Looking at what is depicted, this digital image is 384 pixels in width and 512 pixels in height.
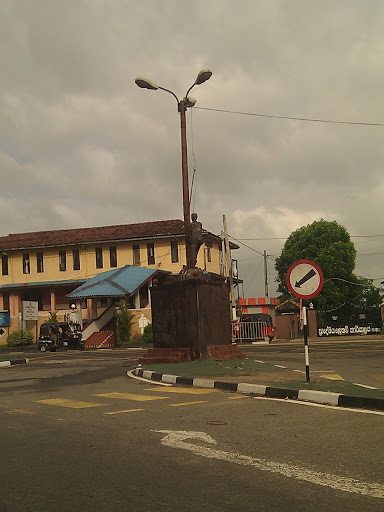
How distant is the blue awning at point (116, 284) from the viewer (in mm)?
38031

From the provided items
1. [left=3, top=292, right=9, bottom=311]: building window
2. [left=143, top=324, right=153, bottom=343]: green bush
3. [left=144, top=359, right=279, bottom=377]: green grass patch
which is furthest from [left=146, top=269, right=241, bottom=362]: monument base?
[left=3, top=292, right=9, bottom=311]: building window

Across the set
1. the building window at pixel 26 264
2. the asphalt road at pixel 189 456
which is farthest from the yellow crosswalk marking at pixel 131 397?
the building window at pixel 26 264

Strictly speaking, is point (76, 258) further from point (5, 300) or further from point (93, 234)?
point (5, 300)

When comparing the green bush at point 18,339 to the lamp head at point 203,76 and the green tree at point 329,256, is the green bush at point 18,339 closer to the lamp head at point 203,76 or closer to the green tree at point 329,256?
the green tree at point 329,256

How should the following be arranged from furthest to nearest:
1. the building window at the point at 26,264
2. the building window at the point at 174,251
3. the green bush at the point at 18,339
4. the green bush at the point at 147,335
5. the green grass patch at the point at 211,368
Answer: the building window at the point at 26,264 → the building window at the point at 174,251 → the green bush at the point at 18,339 → the green bush at the point at 147,335 → the green grass patch at the point at 211,368

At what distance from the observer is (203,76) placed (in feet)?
57.5

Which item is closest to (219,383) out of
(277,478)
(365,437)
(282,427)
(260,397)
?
(260,397)

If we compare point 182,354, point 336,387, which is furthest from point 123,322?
point 336,387

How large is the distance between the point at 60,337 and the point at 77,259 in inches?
529

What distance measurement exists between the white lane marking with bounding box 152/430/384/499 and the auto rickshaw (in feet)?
101

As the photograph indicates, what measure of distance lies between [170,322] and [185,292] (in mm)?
1041

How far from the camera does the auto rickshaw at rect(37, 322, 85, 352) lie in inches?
1428

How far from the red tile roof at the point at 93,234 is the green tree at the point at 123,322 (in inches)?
363

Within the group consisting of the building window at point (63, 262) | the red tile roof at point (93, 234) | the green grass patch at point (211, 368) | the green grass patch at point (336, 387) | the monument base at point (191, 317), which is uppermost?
the red tile roof at point (93, 234)
